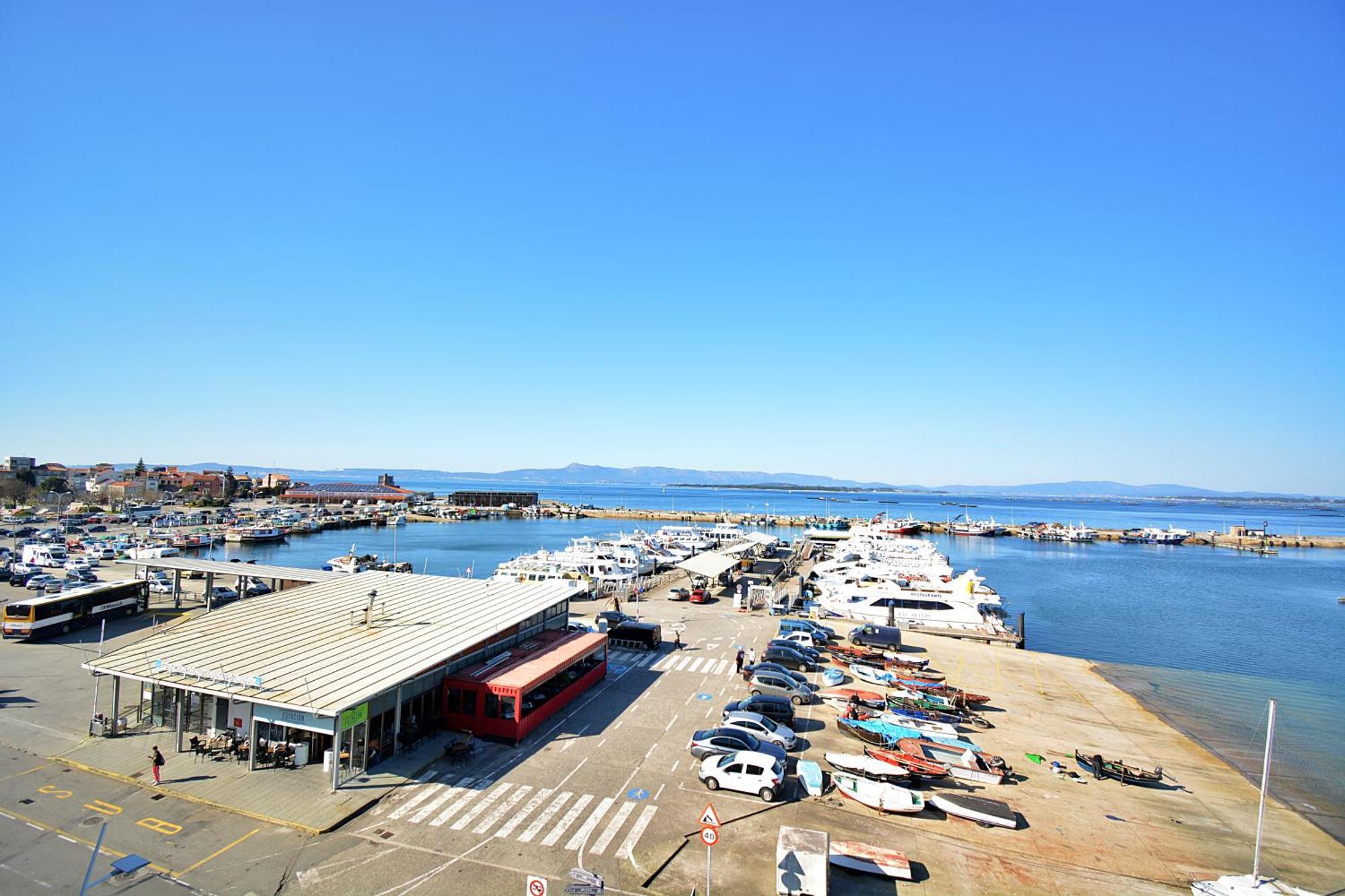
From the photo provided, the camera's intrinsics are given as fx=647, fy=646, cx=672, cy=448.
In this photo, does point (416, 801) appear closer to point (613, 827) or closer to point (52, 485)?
point (613, 827)

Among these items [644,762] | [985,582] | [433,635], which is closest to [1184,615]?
[985,582]

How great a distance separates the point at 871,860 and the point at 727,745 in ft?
19.4

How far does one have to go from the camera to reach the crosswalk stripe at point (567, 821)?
48.9ft

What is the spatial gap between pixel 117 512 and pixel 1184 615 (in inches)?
6485

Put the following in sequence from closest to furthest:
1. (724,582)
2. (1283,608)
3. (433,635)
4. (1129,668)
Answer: (433,635) < (1129,668) < (724,582) < (1283,608)

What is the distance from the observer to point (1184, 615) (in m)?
56.1

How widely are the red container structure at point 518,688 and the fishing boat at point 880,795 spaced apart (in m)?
9.96

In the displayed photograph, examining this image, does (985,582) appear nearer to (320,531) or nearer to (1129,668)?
(1129,668)

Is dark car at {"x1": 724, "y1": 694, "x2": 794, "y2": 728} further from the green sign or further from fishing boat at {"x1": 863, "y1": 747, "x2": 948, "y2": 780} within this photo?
the green sign

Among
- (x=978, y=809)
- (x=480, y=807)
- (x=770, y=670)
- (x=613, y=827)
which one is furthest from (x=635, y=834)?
(x=770, y=670)

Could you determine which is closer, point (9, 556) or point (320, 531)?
point (9, 556)

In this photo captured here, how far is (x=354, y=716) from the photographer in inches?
672

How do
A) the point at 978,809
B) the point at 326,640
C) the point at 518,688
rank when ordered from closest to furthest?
the point at 978,809 → the point at 518,688 → the point at 326,640

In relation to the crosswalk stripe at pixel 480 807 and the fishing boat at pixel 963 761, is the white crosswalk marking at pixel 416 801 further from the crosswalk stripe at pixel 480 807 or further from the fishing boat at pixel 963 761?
the fishing boat at pixel 963 761
